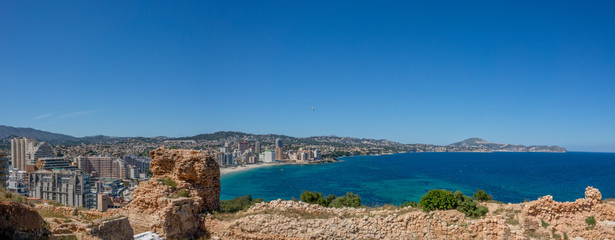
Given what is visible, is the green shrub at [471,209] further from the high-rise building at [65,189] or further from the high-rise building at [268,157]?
the high-rise building at [268,157]

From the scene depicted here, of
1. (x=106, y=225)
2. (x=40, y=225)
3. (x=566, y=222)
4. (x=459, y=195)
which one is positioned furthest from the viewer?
(x=459, y=195)

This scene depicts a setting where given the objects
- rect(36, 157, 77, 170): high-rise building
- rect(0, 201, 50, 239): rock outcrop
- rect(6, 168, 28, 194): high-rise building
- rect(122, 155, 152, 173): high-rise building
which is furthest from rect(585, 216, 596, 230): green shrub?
rect(122, 155, 152, 173): high-rise building

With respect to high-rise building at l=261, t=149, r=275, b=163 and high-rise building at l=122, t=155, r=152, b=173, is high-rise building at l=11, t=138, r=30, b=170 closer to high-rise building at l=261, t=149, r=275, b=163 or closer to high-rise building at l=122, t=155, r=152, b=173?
high-rise building at l=122, t=155, r=152, b=173

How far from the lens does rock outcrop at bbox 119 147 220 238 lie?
977 centimetres

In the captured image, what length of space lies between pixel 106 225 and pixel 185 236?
3.43 meters

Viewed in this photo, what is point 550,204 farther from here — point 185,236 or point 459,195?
point 185,236

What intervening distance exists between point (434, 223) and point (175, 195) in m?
Answer: 8.16

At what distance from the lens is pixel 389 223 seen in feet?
31.9

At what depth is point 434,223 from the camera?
9.60m

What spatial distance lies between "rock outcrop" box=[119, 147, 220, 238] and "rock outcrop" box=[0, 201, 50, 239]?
4233mm

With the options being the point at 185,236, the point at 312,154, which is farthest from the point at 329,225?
the point at 312,154

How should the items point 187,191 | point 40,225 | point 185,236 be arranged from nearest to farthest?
point 40,225
point 185,236
point 187,191

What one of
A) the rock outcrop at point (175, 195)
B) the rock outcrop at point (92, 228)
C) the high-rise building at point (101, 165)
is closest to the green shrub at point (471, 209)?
the rock outcrop at point (175, 195)

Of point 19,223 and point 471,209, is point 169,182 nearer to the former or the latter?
point 19,223
